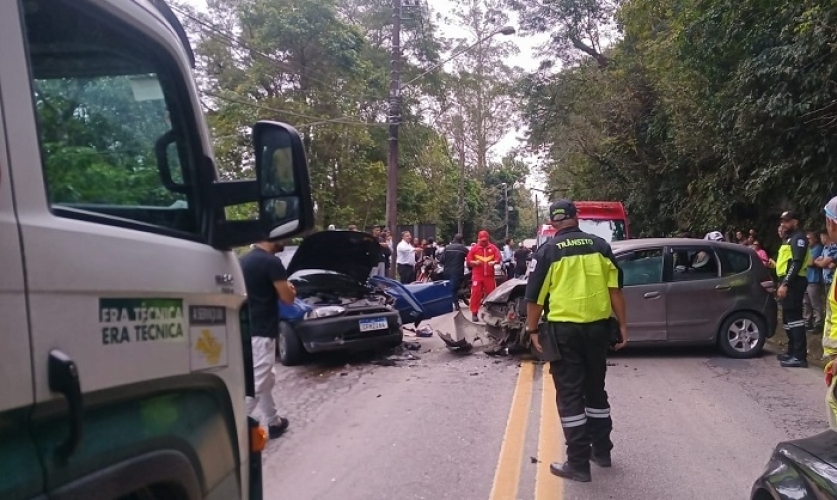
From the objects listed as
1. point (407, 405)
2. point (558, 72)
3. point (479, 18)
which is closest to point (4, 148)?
point (407, 405)

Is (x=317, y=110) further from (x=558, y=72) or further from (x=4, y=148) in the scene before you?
(x=4, y=148)

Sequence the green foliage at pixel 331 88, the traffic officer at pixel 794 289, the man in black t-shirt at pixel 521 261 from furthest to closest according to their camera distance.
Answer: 1. the green foliage at pixel 331 88
2. the man in black t-shirt at pixel 521 261
3. the traffic officer at pixel 794 289

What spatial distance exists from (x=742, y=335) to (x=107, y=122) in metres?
9.84

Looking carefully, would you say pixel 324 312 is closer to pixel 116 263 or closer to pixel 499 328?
pixel 499 328

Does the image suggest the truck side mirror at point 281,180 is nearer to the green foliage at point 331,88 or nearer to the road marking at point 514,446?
the road marking at point 514,446

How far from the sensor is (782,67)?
529 inches

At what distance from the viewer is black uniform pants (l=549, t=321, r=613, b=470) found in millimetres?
5441

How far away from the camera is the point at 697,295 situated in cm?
1043

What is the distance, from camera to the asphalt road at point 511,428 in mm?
5469

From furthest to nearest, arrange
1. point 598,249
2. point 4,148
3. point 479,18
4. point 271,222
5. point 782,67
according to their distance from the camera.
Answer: point 479,18
point 782,67
point 598,249
point 271,222
point 4,148

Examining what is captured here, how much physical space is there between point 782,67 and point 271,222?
12.9 metres

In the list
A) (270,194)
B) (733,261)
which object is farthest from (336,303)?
(270,194)

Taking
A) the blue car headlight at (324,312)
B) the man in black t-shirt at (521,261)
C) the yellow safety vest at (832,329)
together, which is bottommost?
Result: the man in black t-shirt at (521,261)

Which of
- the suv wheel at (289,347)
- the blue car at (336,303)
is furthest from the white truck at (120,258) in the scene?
the suv wheel at (289,347)
